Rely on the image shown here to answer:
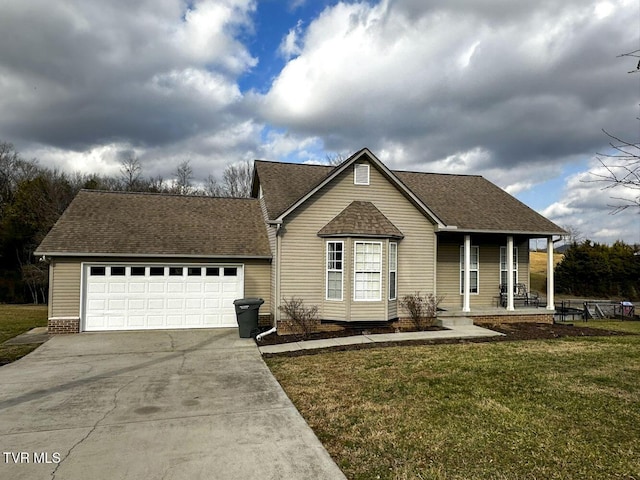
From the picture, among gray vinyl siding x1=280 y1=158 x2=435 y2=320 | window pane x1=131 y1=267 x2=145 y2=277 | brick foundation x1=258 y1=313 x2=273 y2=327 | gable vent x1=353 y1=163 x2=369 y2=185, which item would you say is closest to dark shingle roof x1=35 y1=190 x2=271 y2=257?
window pane x1=131 y1=267 x2=145 y2=277

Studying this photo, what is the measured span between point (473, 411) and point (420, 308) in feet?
26.1

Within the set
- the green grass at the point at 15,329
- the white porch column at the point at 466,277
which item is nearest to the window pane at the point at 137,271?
the green grass at the point at 15,329

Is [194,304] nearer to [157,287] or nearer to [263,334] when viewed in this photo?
[157,287]

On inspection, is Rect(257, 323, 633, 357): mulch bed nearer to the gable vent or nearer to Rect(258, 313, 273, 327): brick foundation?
Rect(258, 313, 273, 327): brick foundation

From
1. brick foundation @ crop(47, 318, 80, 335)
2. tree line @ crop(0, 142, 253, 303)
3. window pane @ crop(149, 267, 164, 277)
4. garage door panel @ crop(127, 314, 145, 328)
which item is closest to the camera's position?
brick foundation @ crop(47, 318, 80, 335)

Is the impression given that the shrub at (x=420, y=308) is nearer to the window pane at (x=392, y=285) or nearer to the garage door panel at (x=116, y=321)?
the window pane at (x=392, y=285)

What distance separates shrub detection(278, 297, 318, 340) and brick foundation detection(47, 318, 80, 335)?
21.5ft

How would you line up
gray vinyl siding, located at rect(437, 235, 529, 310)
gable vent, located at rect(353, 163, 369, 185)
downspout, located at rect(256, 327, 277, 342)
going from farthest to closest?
gray vinyl siding, located at rect(437, 235, 529, 310) < gable vent, located at rect(353, 163, 369, 185) < downspout, located at rect(256, 327, 277, 342)

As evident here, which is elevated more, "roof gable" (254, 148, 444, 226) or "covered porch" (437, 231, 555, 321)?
"roof gable" (254, 148, 444, 226)

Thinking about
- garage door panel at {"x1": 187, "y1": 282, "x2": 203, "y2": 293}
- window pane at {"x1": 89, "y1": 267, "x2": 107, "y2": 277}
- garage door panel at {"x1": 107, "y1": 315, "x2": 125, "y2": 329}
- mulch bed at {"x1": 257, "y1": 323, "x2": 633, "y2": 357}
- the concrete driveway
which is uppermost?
window pane at {"x1": 89, "y1": 267, "x2": 107, "y2": 277}

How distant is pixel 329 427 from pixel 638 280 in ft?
144

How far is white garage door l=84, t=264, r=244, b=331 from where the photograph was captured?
13656 millimetres

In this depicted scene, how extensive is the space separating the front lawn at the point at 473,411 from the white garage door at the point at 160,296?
17.3ft

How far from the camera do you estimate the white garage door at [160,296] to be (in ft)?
44.8
